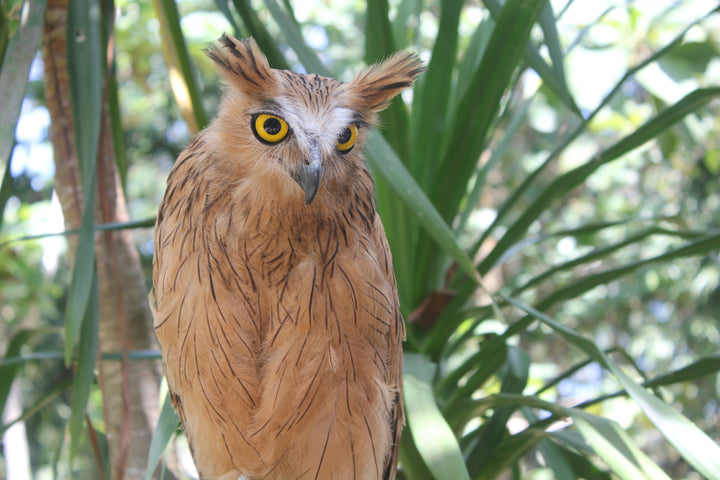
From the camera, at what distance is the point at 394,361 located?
64.8 inches

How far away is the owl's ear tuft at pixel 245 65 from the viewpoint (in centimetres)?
137

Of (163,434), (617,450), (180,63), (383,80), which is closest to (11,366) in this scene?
(163,434)

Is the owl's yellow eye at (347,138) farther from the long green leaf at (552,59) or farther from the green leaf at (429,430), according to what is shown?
the green leaf at (429,430)

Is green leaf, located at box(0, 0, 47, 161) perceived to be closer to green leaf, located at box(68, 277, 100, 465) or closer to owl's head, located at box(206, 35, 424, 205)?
owl's head, located at box(206, 35, 424, 205)

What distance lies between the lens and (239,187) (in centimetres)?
141

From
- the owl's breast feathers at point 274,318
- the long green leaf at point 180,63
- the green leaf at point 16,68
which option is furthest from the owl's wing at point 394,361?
the green leaf at point 16,68

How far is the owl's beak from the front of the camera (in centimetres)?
126

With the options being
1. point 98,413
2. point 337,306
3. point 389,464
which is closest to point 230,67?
point 337,306

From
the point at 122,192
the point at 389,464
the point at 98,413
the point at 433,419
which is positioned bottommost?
the point at 98,413

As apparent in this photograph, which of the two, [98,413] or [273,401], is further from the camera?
[98,413]

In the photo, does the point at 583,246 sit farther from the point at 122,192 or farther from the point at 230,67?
the point at 230,67

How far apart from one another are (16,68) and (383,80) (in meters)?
0.93

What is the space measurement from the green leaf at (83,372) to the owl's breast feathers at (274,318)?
35 centimetres

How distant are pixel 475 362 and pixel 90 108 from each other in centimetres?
131
